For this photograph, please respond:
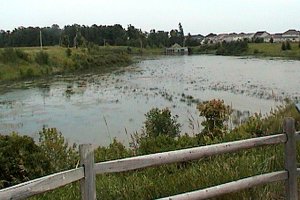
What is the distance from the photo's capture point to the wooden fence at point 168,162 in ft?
9.65

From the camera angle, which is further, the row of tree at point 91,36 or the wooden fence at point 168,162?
the row of tree at point 91,36

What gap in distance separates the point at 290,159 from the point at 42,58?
147 feet

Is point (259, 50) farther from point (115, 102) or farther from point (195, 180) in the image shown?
point (195, 180)

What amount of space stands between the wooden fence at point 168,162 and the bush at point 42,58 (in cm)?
4371

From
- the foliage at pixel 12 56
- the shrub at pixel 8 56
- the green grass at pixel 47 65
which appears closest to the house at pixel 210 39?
the green grass at pixel 47 65

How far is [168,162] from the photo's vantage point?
140 inches

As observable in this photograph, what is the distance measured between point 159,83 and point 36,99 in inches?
419

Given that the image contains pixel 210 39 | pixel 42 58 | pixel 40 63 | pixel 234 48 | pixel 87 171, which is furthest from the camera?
pixel 210 39

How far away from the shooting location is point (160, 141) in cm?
769

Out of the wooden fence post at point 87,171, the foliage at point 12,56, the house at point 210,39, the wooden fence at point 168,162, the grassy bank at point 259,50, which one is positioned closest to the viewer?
the wooden fence at point 168,162

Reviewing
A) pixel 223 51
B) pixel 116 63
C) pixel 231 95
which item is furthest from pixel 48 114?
pixel 223 51

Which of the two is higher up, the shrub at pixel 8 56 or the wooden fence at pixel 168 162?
the wooden fence at pixel 168 162

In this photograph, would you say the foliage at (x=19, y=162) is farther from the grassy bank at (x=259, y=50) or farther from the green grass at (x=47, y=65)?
the grassy bank at (x=259, y=50)

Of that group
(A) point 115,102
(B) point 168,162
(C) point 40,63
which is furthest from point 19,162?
(C) point 40,63
